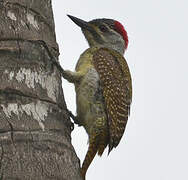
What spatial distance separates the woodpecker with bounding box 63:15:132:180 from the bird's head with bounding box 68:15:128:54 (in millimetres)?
548

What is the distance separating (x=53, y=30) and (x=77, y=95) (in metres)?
1.50

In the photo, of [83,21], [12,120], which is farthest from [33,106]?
[83,21]

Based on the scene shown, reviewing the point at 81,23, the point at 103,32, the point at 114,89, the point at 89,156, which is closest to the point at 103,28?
the point at 103,32

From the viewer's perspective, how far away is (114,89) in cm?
540

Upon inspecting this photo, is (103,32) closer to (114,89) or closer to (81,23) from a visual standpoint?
(81,23)

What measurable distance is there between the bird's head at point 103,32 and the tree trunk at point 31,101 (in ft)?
8.52

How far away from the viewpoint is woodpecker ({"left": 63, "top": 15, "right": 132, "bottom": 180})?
203 inches

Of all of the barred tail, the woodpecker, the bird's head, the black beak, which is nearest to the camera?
the barred tail

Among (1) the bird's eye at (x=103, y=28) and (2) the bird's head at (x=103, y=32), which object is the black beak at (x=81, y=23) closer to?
(2) the bird's head at (x=103, y=32)

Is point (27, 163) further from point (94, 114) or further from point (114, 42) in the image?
point (114, 42)

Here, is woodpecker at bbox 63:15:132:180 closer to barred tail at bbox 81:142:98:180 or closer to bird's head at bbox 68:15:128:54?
barred tail at bbox 81:142:98:180

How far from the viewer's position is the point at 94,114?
5.25 metres

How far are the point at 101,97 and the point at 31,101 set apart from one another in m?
2.17

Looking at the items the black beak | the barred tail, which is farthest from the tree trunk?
the black beak
